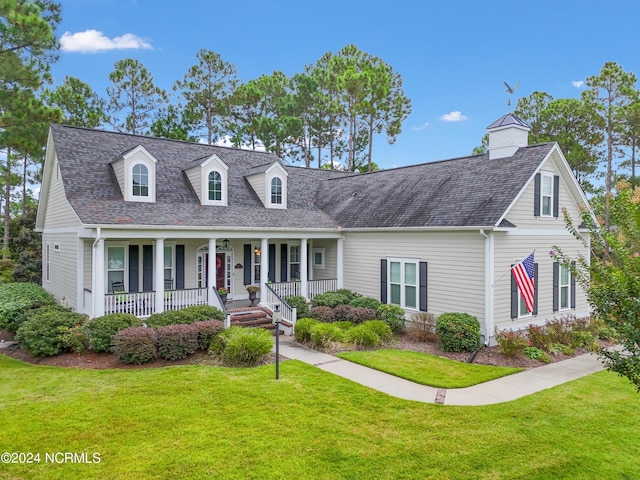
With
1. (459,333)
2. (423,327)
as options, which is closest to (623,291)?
(459,333)

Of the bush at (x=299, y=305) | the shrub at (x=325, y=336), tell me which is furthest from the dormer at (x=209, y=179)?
the shrub at (x=325, y=336)

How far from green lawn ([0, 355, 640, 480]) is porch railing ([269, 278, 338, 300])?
7.14 meters

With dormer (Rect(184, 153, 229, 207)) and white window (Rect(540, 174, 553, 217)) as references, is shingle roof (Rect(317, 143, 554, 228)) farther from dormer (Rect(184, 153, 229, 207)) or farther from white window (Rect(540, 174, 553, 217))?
dormer (Rect(184, 153, 229, 207))

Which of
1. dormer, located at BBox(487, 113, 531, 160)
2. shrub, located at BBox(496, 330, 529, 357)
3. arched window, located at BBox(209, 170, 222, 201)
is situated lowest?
shrub, located at BBox(496, 330, 529, 357)

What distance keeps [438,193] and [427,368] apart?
768 centimetres

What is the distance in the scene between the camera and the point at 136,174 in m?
15.6

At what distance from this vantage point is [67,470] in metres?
6.07

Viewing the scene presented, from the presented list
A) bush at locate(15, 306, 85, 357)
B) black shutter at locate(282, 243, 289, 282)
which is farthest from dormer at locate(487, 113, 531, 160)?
bush at locate(15, 306, 85, 357)

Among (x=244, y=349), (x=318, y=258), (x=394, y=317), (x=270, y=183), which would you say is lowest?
(x=244, y=349)

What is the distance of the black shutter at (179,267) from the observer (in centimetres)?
1694

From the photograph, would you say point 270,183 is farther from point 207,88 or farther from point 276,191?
point 207,88

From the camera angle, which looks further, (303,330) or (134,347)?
(303,330)

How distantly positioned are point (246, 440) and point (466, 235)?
9.98 m

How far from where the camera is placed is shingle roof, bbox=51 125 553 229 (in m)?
14.4
